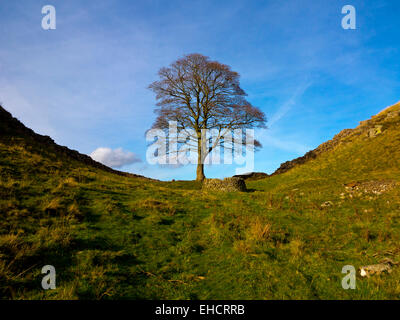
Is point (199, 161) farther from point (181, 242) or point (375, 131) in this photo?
point (181, 242)

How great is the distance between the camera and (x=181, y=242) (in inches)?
243

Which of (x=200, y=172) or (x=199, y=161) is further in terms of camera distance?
(x=199, y=161)

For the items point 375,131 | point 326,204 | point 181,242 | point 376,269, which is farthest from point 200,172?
point 376,269

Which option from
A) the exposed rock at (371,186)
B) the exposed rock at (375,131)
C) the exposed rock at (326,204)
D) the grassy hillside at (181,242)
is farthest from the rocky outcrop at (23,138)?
the exposed rock at (375,131)

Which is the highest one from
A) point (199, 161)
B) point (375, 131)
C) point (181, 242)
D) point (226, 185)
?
point (375, 131)

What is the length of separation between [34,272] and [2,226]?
87.0 inches

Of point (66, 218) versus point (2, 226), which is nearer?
point (2, 226)

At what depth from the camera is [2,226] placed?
5488 mm

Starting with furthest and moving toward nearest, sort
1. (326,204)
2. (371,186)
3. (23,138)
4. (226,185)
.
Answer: (226,185) < (23,138) < (371,186) < (326,204)

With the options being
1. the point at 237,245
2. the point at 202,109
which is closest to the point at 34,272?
the point at 237,245

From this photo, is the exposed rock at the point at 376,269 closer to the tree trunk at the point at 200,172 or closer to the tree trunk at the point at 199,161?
the tree trunk at the point at 200,172

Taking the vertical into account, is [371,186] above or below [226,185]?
below
